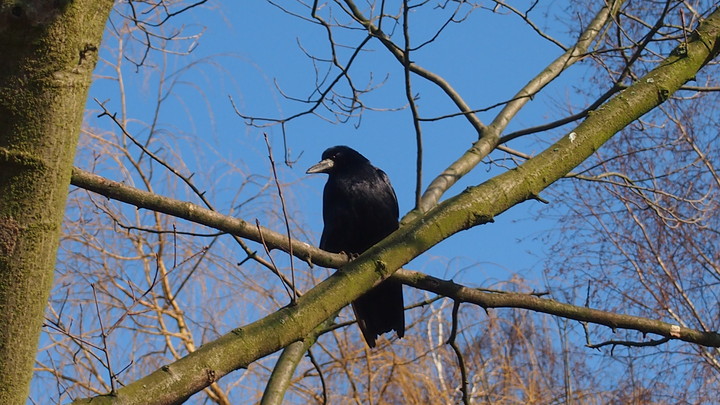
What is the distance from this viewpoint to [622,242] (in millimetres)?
8836

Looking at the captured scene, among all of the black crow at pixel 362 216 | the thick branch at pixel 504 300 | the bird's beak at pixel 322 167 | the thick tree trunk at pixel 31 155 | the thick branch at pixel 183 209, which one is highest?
the bird's beak at pixel 322 167

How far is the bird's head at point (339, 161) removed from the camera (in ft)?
18.7

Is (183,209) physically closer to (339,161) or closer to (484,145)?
(484,145)

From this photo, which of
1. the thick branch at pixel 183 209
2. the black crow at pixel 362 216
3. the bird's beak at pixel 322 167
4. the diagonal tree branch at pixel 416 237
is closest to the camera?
the diagonal tree branch at pixel 416 237

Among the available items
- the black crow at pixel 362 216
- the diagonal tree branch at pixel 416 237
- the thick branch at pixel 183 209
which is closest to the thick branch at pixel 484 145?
the black crow at pixel 362 216

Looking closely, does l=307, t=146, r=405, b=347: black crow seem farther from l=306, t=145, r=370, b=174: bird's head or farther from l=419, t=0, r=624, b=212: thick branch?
l=419, t=0, r=624, b=212: thick branch

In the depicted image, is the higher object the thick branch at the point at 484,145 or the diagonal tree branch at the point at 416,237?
the thick branch at the point at 484,145

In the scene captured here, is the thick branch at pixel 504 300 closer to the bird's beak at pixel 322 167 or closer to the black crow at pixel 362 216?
the black crow at pixel 362 216

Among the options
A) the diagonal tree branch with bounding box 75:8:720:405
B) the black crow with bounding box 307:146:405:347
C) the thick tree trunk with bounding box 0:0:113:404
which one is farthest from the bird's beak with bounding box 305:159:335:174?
the thick tree trunk with bounding box 0:0:113:404

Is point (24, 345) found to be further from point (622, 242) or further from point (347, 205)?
point (622, 242)

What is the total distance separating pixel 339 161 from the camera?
5.73 metres

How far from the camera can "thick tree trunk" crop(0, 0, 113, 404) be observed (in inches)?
66.7

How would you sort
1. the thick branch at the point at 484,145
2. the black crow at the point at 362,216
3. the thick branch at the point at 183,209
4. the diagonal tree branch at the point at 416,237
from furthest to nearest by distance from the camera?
the thick branch at the point at 484,145, the black crow at the point at 362,216, the thick branch at the point at 183,209, the diagonal tree branch at the point at 416,237

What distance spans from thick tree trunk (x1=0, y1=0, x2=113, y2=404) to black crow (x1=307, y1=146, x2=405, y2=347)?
118 inches
